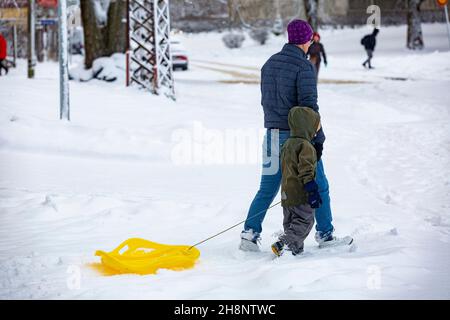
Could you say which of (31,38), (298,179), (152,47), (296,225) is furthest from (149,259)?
(31,38)

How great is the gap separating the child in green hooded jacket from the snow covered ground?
0.21 meters

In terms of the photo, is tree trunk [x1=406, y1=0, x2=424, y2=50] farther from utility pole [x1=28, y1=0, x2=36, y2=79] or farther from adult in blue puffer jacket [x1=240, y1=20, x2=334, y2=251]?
adult in blue puffer jacket [x1=240, y1=20, x2=334, y2=251]

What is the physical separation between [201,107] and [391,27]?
124ft

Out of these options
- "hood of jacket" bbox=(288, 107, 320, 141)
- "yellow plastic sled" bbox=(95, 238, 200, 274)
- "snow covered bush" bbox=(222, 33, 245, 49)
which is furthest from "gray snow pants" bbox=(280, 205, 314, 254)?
"snow covered bush" bbox=(222, 33, 245, 49)

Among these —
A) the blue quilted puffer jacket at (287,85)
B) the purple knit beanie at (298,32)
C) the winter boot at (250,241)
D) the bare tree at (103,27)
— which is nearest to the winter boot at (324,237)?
the winter boot at (250,241)

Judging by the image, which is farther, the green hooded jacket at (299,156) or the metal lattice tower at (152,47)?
the metal lattice tower at (152,47)

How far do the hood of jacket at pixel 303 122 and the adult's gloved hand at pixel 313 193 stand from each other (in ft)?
1.10

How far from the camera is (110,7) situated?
2091 centimetres

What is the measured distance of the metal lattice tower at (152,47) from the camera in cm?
1841

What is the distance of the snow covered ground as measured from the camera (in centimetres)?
514

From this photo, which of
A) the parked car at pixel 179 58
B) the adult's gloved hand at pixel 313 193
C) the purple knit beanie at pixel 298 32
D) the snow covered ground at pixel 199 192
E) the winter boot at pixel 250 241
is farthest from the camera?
the parked car at pixel 179 58

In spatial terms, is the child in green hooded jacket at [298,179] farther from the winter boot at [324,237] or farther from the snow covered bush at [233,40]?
the snow covered bush at [233,40]

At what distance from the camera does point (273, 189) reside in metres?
6.21

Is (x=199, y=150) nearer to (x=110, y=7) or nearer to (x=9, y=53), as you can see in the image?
(x=110, y=7)
